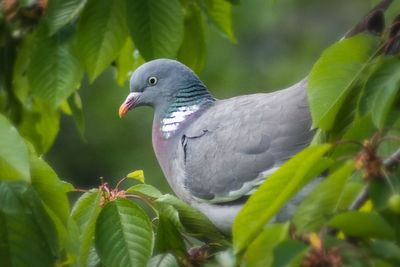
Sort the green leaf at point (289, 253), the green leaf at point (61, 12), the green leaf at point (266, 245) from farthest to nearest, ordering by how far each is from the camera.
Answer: the green leaf at point (61, 12) → the green leaf at point (266, 245) → the green leaf at point (289, 253)

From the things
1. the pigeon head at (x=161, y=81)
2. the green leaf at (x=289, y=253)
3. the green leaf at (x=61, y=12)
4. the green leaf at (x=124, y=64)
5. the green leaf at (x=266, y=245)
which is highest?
the green leaf at (x=61, y=12)

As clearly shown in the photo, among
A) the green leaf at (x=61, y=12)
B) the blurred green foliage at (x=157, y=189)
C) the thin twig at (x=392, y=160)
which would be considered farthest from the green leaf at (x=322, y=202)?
the green leaf at (x=61, y=12)

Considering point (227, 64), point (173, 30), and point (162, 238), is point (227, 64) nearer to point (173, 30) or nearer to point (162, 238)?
point (173, 30)

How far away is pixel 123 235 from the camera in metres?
2.43

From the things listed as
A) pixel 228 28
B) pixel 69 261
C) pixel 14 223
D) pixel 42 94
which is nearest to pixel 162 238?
pixel 69 261

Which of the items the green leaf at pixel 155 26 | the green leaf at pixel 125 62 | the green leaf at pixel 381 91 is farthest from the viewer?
the green leaf at pixel 125 62

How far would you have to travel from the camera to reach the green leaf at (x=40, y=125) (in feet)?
12.9

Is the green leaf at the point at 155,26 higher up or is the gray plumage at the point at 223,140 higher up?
the green leaf at the point at 155,26

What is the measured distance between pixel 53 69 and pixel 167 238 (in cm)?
102

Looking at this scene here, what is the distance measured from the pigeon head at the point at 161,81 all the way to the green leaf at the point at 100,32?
51 cm

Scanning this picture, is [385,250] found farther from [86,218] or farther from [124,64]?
[124,64]

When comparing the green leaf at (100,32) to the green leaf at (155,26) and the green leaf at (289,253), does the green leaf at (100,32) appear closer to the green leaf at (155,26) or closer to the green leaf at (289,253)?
the green leaf at (155,26)

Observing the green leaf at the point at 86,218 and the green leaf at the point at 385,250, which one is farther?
the green leaf at the point at 86,218

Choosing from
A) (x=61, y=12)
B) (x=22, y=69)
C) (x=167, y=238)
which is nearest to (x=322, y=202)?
(x=167, y=238)
